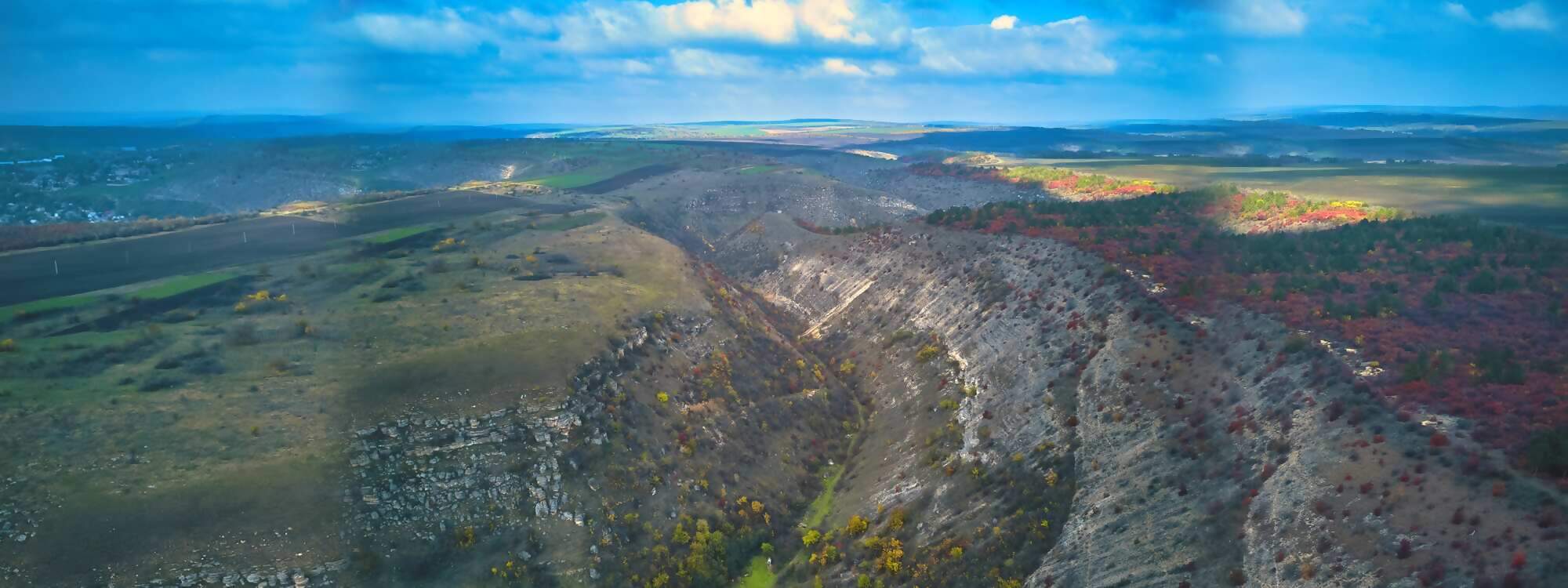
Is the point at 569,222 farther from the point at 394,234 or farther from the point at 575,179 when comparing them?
the point at 575,179

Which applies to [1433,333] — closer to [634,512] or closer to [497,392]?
[634,512]

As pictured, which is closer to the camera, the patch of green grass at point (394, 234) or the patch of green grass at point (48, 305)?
the patch of green grass at point (48, 305)

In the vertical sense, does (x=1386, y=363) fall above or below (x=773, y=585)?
above

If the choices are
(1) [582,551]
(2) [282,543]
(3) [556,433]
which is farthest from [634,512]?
(2) [282,543]

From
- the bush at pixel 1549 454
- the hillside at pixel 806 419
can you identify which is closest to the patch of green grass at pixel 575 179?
the hillside at pixel 806 419

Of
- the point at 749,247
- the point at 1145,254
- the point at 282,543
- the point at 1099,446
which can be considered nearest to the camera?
the point at 282,543

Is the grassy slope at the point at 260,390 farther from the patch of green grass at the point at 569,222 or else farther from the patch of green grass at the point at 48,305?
the patch of green grass at the point at 569,222
